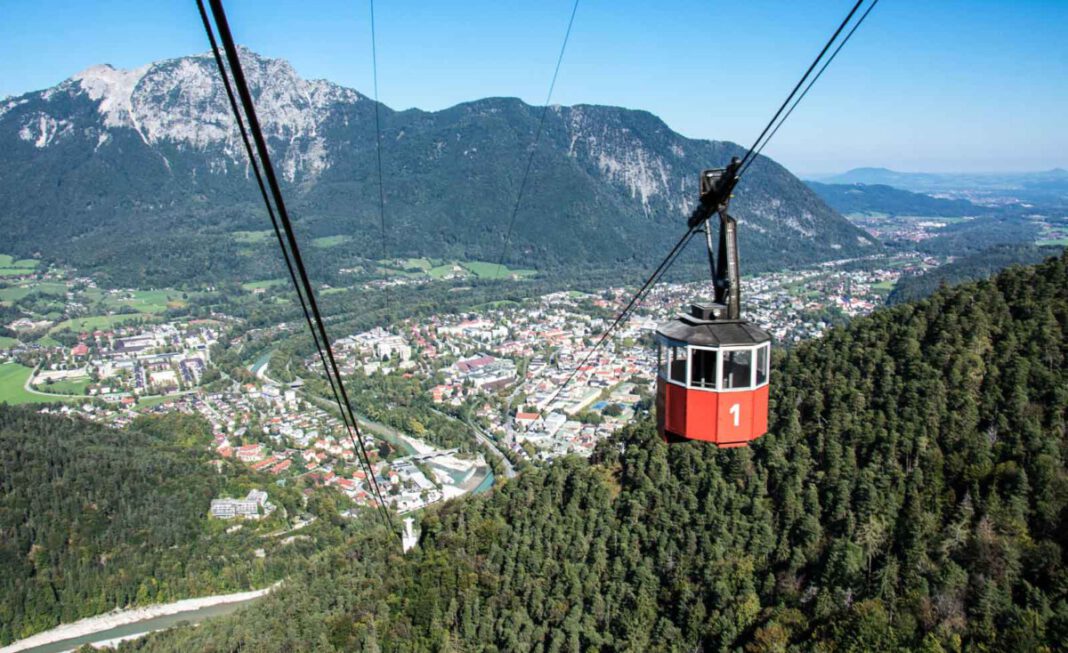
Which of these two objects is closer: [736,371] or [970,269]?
[736,371]

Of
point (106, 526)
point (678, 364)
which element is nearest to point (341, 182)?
point (106, 526)

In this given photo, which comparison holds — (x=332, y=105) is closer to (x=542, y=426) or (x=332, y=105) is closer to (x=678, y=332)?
(x=542, y=426)

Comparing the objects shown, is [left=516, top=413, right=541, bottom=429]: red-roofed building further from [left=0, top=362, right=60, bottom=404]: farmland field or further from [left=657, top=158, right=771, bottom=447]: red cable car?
[left=657, top=158, right=771, bottom=447]: red cable car

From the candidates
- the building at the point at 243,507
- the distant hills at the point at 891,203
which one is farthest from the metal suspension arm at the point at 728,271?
the distant hills at the point at 891,203

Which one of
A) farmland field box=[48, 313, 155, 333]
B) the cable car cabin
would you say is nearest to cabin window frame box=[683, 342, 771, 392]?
the cable car cabin

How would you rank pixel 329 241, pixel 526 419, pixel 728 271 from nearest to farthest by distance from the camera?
1. pixel 728 271
2. pixel 526 419
3. pixel 329 241

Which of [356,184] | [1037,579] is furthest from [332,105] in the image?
[1037,579]

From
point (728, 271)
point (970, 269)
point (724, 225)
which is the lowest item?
point (970, 269)

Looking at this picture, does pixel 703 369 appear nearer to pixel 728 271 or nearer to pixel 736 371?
pixel 736 371
